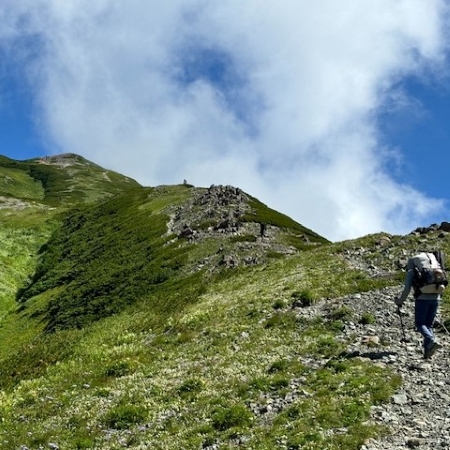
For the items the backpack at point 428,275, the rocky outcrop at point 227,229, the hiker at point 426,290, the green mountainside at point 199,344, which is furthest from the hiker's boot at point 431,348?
the rocky outcrop at point 227,229

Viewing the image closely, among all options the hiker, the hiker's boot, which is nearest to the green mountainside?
the hiker's boot

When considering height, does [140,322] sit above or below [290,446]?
above

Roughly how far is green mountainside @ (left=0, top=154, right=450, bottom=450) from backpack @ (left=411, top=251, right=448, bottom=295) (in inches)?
128

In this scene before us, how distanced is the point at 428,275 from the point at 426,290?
58cm

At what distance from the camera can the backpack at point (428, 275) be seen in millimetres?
17781

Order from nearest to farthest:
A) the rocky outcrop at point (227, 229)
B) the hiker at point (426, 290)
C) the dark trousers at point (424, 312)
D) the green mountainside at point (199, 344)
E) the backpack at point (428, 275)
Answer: the green mountainside at point (199, 344) < the backpack at point (428, 275) < the hiker at point (426, 290) < the dark trousers at point (424, 312) < the rocky outcrop at point (227, 229)

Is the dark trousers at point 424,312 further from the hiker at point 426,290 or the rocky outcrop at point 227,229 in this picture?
the rocky outcrop at point 227,229

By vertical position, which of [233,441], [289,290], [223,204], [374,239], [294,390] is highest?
→ [223,204]

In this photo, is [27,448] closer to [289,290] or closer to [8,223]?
[289,290]

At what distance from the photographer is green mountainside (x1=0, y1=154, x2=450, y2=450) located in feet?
56.2

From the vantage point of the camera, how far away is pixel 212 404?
18703 mm

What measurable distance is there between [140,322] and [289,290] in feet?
39.1

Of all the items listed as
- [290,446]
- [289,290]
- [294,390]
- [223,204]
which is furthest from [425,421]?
[223,204]

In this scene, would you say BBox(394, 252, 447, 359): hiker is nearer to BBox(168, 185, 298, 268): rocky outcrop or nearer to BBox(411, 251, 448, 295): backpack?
BBox(411, 251, 448, 295): backpack
